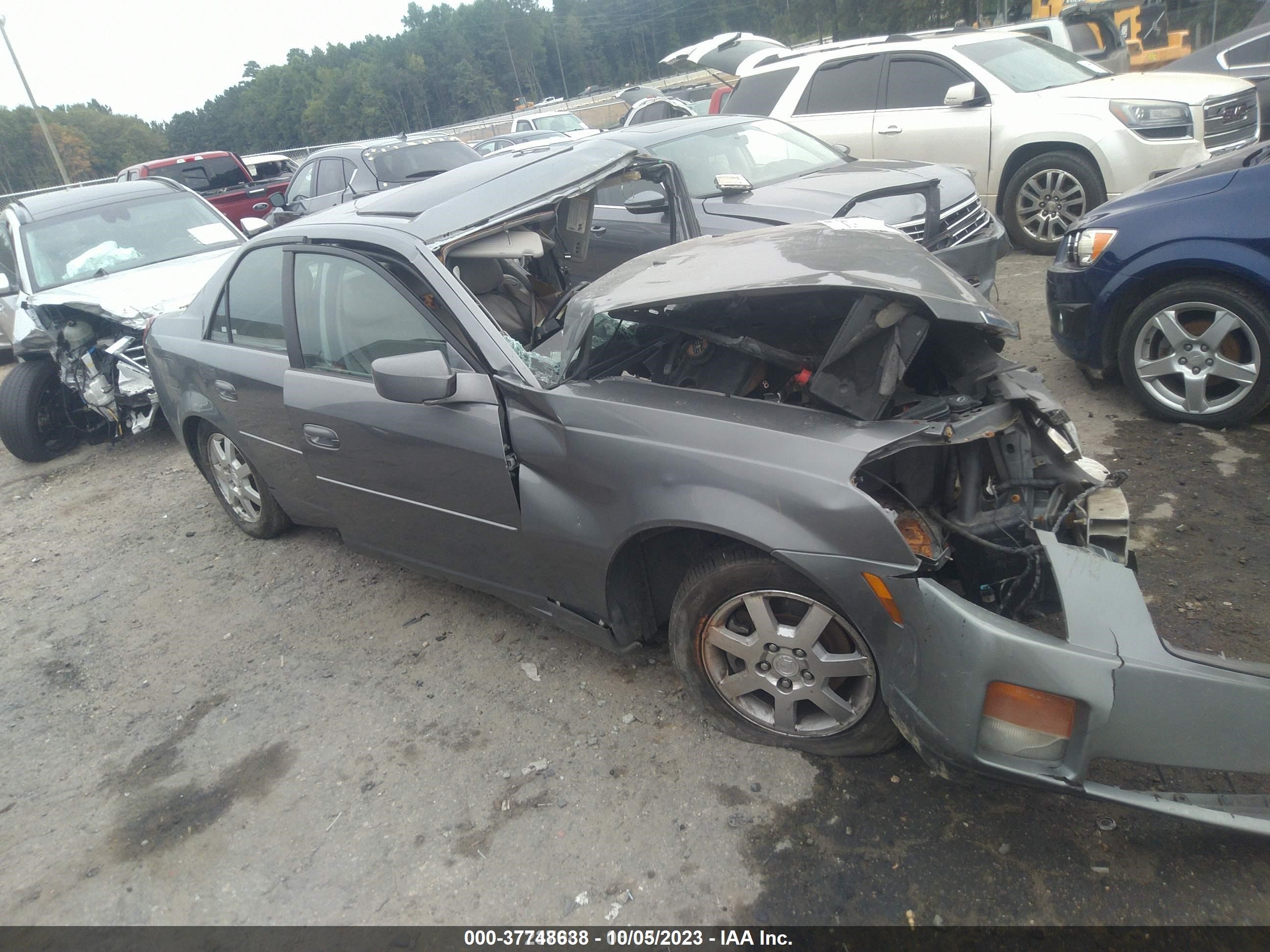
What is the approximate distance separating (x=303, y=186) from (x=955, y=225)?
986 centimetres

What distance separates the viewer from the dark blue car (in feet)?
12.3

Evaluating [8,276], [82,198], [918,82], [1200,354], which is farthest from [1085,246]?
[8,276]

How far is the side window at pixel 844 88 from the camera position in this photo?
8.24 metres

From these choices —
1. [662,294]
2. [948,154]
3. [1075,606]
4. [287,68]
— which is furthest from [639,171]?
[287,68]

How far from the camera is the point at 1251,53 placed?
11.0 m

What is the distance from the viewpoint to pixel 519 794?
2.74 metres

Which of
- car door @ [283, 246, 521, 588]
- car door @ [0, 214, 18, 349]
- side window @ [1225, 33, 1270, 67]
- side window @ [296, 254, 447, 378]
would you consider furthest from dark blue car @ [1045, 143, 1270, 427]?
side window @ [1225, 33, 1270, 67]

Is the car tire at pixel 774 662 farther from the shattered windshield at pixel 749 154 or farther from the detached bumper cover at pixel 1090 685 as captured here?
the shattered windshield at pixel 749 154

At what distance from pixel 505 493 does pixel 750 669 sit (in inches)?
41.5

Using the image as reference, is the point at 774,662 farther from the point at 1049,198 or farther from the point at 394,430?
the point at 1049,198

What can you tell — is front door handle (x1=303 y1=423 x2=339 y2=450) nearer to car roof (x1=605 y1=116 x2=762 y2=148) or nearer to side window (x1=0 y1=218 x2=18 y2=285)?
car roof (x1=605 y1=116 x2=762 y2=148)

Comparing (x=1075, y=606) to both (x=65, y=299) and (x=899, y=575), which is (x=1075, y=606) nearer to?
(x=899, y=575)

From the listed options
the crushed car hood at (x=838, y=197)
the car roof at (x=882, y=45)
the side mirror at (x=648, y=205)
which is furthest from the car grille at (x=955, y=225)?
the car roof at (x=882, y=45)

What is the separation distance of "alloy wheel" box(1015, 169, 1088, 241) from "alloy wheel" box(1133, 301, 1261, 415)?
Result: 11.4 feet
